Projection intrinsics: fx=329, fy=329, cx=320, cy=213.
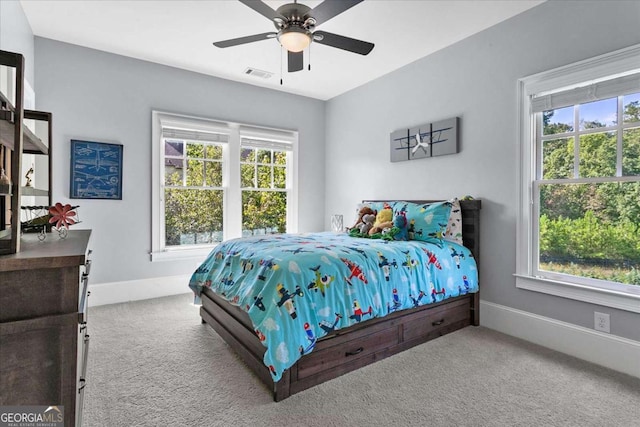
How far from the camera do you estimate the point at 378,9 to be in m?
2.79

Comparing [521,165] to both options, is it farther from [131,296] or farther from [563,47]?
[131,296]

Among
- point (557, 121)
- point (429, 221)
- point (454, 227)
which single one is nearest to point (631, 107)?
point (557, 121)

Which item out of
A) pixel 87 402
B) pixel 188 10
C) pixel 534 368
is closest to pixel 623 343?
pixel 534 368

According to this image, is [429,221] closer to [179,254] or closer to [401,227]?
[401,227]

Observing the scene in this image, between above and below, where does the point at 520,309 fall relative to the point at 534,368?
above

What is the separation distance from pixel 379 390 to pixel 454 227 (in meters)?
1.73

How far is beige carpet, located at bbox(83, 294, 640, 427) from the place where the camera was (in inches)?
70.2

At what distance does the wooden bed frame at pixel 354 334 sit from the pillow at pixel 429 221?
270 millimetres

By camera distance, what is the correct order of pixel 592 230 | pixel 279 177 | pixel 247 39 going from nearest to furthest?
pixel 247 39 < pixel 592 230 < pixel 279 177

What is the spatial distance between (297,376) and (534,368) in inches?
66.2

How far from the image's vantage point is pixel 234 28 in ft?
10.2

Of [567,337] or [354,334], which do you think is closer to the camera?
[354,334]

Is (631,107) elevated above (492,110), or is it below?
below

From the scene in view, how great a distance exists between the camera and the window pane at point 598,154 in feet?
8.09
